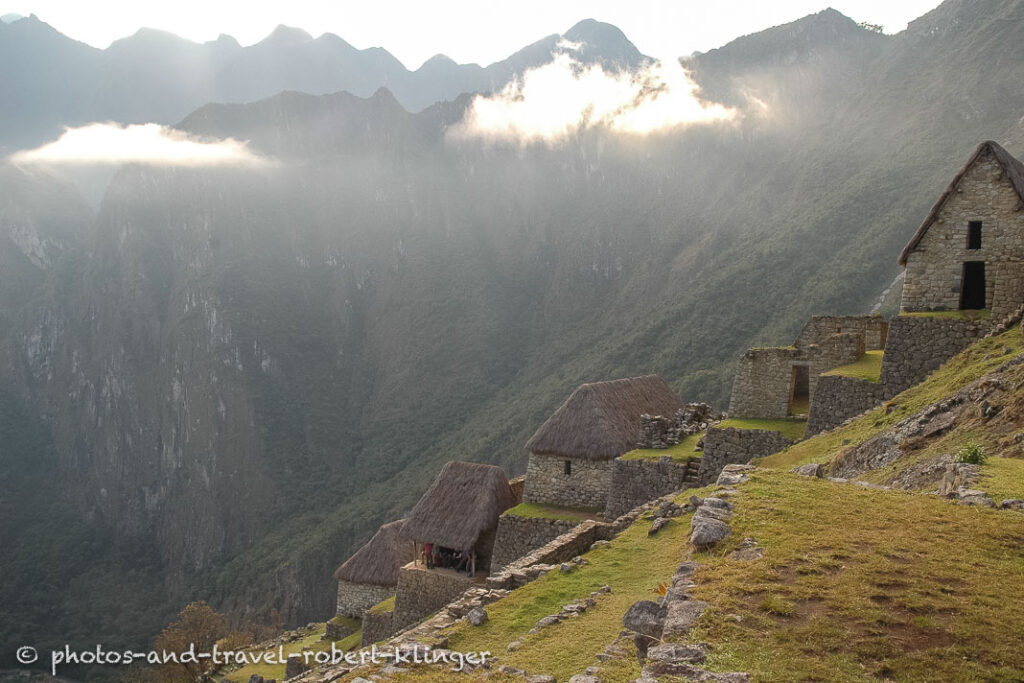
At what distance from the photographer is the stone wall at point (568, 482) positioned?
60.7 ft

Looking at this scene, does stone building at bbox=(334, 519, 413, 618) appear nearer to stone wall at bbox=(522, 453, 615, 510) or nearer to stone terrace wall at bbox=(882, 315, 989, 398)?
stone wall at bbox=(522, 453, 615, 510)

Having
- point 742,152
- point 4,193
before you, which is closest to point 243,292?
point 4,193

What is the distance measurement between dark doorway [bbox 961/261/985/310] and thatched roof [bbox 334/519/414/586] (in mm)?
16774

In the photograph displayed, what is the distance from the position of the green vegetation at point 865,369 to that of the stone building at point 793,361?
9.0 inches

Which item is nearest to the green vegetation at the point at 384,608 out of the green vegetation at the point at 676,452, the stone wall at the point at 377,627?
the stone wall at the point at 377,627

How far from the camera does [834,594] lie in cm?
503

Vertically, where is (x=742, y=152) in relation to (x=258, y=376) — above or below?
above

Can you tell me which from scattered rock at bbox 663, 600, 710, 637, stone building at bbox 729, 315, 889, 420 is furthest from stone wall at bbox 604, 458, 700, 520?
scattered rock at bbox 663, 600, 710, 637

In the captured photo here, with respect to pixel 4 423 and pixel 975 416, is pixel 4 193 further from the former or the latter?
pixel 975 416

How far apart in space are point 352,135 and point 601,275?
89712 mm

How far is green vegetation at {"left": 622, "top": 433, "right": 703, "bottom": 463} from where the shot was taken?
1614 centimetres

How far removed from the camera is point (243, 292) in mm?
155000

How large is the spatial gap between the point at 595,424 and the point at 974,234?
9316 mm

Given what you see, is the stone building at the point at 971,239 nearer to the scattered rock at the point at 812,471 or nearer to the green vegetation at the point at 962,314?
the green vegetation at the point at 962,314
